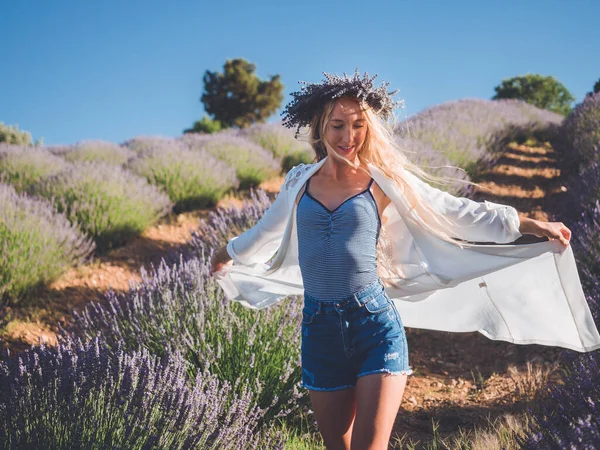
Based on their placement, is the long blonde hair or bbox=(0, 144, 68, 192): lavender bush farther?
bbox=(0, 144, 68, 192): lavender bush

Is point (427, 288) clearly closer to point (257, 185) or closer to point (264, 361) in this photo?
point (264, 361)

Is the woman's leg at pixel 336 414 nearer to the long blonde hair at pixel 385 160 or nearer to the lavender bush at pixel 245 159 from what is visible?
the long blonde hair at pixel 385 160

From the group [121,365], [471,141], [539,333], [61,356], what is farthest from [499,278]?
[471,141]

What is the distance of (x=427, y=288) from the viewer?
240 centimetres

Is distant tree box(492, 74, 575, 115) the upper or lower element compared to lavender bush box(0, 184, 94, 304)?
upper

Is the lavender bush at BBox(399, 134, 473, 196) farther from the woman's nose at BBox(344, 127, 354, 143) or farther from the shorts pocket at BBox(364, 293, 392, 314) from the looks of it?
the shorts pocket at BBox(364, 293, 392, 314)

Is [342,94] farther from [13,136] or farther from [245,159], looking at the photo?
[13,136]

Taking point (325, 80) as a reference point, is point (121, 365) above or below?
below

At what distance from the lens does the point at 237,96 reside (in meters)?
27.6

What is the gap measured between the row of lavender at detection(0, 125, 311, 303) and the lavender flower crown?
A: 3.58 meters

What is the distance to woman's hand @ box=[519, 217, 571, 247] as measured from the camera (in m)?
1.99

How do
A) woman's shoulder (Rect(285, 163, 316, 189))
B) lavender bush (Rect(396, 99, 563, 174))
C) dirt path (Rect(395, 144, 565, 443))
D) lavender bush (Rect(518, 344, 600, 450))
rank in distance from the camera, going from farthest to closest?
lavender bush (Rect(396, 99, 563, 174)), dirt path (Rect(395, 144, 565, 443)), woman's shoulder (Rect(285, 163, 316, 189)), lavender bush (Rect(518, 344, 600, 450))

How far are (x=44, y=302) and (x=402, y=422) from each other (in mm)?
3294

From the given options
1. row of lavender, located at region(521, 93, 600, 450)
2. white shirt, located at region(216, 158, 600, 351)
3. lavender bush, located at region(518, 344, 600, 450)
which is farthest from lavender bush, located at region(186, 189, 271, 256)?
lavender bush, located at region(518, 344, 600, 450)
